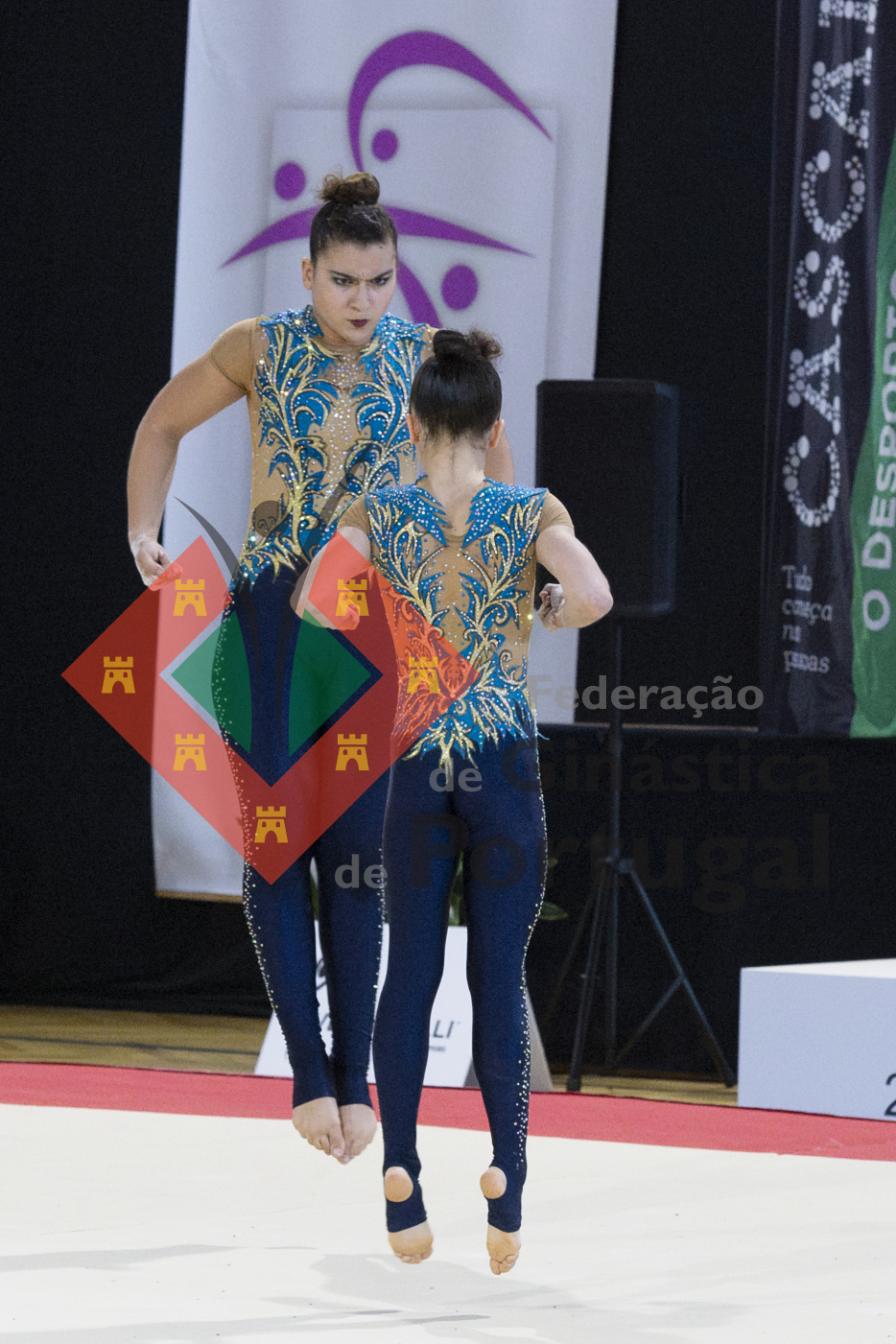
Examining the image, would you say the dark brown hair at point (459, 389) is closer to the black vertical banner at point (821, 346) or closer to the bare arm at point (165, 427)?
the bare arm at point (165, 427)

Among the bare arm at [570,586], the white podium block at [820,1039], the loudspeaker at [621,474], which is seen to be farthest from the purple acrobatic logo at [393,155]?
the bare arm at [570,586]

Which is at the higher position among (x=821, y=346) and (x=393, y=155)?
(x=393, y=155)

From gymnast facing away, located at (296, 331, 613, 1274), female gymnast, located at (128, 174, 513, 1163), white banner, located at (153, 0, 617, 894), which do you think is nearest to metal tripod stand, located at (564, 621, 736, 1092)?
white banner, located at (153, 0, 617, 894)

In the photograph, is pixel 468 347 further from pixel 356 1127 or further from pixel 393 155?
pixel 393 155

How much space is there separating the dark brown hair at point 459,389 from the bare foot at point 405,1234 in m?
0.99

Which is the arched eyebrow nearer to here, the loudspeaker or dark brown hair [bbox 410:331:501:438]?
dark brown hair [bbox 410:331:501:438]

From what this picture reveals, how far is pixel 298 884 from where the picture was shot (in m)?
2.62

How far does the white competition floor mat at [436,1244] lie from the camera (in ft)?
7.26

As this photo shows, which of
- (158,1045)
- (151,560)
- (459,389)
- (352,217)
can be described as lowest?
(158,1045)

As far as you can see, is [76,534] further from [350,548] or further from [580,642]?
[350,548]

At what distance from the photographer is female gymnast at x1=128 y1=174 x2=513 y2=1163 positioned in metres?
2.58

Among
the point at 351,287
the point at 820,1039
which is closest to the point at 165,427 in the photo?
the point at 351,287

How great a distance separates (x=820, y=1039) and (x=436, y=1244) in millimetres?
1572

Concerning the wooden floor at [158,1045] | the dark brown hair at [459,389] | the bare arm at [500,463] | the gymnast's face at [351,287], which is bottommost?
the wooden floor at [158,1045]
